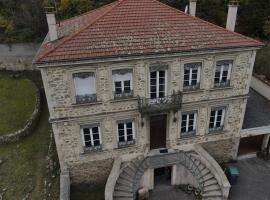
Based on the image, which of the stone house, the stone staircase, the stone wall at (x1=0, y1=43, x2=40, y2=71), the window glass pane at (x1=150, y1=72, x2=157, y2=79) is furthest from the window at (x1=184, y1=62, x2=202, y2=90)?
the stone wall at (x1=0, y1=43, x2=40, y2=71)

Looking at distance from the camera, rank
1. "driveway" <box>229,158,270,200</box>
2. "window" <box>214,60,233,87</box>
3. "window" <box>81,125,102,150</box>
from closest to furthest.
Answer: "window" <box>81,125,102,150</box> < "window" <box>214,60,233,87</box> < "driveway" <box>229,158,270,200</box>

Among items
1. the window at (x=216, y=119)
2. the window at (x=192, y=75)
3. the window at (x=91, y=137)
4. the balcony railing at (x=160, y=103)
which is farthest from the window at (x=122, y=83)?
the window at (x=216, y=119)

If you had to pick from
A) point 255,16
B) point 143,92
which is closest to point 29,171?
point 143,92

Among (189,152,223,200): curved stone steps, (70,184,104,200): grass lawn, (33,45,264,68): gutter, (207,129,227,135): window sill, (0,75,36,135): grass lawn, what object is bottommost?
(70,184,104,200): grass lawn

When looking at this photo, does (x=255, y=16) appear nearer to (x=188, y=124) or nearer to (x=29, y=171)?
(x=188, y=124)

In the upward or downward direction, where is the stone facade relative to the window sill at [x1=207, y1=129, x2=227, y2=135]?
upward

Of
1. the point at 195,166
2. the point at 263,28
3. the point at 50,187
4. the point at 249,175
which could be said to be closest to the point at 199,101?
the point at 195,166

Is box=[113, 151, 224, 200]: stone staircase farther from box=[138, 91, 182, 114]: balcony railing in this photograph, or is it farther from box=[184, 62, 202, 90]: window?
box=[184, 62, 202, 90]: window
